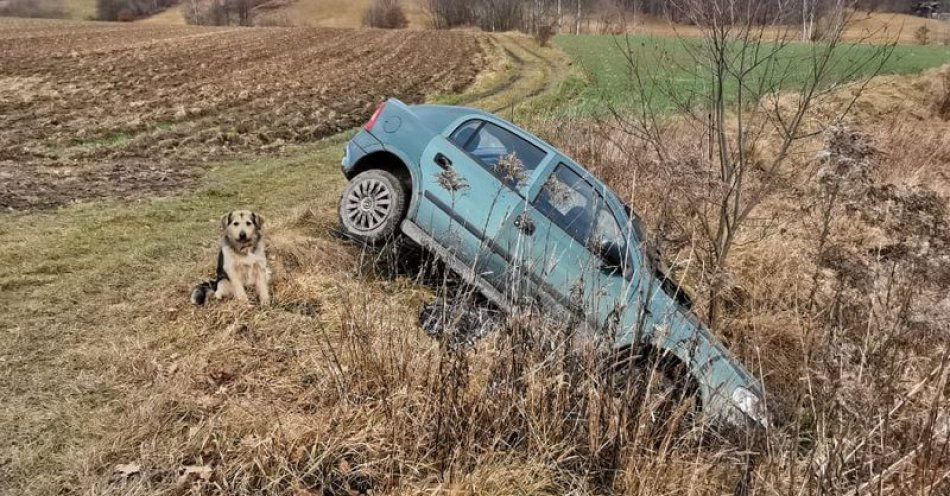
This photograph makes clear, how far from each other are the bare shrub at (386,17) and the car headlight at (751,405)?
75986 mm

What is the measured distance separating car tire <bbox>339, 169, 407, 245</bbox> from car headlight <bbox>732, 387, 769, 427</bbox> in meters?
3.51

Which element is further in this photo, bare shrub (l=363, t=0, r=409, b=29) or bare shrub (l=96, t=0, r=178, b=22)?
bare shrub (l=363, t=0, r=409, b=29)

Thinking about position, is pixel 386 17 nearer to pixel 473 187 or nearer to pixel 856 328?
pixel 473 187

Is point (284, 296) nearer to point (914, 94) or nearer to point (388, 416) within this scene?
point (388, 416)

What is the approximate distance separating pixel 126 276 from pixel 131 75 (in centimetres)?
1623

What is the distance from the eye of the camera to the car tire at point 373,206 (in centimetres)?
608

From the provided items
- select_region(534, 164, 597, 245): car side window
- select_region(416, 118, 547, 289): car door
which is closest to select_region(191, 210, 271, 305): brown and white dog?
select_region(416, 118, 547, 289): car door

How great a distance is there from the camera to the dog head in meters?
4.96

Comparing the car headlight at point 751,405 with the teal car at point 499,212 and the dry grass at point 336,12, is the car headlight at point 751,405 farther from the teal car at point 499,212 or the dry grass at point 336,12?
the dry grass at point 336,12

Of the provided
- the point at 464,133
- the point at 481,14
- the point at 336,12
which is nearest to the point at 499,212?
the point at 464,133

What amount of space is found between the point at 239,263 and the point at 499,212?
2.20 m

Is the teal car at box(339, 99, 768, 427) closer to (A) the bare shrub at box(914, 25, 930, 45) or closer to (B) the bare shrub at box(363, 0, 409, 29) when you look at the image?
(A) the bare shrub at box(914, 25, 930, 45)

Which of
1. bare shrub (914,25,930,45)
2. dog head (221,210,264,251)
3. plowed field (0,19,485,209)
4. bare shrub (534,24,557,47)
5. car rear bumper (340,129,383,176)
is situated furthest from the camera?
bare shrub (914,25,930,45)

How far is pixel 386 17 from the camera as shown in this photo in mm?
74812
